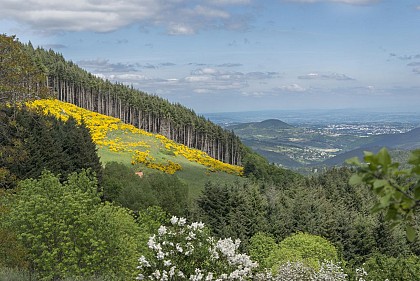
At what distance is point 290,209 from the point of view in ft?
167

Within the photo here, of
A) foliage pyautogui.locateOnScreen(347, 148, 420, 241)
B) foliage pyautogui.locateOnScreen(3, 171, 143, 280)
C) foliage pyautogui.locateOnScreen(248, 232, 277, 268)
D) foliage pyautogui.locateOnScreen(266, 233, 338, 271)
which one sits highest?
foliage pyautogui.locateOnScreen(347, 148, 420, 241)

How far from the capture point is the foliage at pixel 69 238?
73.9 ft

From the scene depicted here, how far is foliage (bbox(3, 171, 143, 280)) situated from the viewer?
22516 mm

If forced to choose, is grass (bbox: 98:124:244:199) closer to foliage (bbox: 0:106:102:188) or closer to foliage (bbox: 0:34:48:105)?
foliage (bbox: 0:106:102:188)

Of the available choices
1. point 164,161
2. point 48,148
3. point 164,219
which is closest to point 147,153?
point 164,161

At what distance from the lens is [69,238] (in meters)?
22.8

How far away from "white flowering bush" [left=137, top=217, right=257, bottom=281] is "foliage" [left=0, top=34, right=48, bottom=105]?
405 inches

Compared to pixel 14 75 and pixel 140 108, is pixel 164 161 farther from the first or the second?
pixel 14 75

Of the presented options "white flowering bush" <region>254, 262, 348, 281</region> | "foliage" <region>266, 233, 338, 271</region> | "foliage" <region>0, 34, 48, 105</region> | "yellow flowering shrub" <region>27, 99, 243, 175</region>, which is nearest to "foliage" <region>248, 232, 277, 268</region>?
"foliage" <region>266, 233, 338, 271</region>

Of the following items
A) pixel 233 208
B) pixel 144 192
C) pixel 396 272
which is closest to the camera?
pixel 396 272

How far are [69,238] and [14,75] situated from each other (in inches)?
362

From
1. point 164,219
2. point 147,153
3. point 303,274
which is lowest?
point 303,274

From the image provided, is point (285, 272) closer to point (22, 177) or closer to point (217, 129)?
point (22, 177)

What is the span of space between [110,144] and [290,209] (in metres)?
55.7
